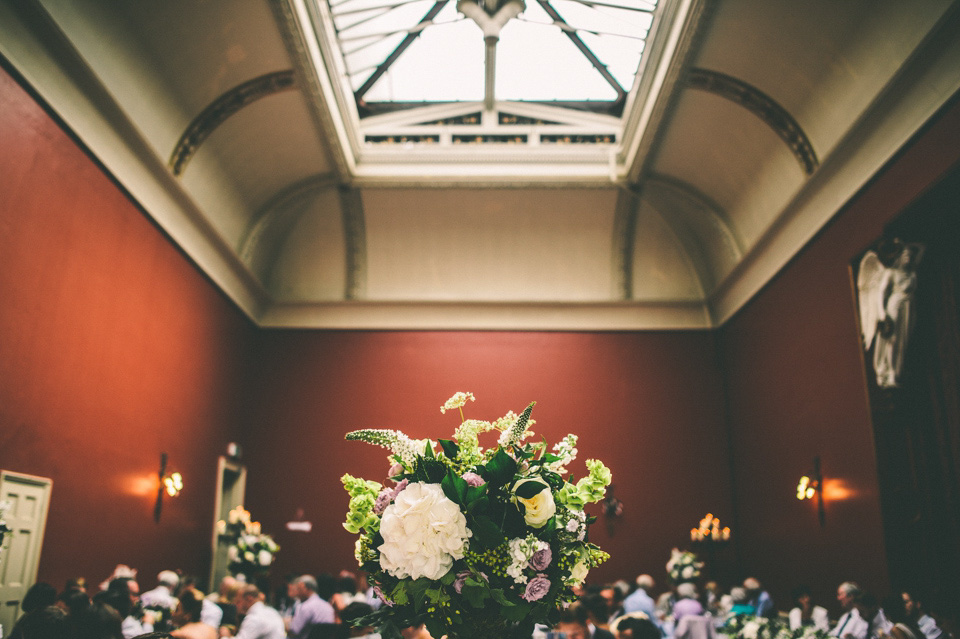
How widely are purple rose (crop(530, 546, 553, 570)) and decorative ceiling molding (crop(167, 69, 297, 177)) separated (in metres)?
7.90

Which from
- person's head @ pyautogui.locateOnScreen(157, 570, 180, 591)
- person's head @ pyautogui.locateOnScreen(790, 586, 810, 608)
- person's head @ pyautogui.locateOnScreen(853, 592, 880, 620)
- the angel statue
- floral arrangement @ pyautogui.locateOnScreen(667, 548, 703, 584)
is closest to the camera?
person's head @ pyautogui.locateOnScreen(853, 592, 880, 620)

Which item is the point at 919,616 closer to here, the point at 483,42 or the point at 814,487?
the point at 814,487

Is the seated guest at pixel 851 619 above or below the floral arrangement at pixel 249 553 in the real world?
below

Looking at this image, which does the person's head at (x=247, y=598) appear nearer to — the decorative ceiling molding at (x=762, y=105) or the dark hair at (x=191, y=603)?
the dark hair at (x=191, y=603)

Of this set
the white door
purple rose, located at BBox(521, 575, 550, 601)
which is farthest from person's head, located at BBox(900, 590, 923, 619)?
the white door

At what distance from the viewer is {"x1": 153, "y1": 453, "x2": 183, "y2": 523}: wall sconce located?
855 centimetres

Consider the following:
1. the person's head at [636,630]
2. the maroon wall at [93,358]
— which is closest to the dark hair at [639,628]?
the person's head at [636,630]

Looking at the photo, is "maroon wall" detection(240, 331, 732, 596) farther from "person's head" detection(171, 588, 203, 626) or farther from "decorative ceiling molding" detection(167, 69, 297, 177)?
"person's head" detection(171, 588, 203, 626)

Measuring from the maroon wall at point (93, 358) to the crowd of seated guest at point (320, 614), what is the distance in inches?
25.5

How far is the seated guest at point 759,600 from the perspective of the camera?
8648 mm

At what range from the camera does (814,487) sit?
28.1ft

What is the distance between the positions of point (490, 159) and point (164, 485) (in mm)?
6369

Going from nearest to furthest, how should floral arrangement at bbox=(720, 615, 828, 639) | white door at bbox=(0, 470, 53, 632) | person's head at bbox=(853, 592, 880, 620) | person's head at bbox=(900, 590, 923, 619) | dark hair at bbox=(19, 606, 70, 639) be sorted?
dark hair at bbox=(19, 606, 70, 639) < floral arrangement at bbox=(720, 615, 828, 639) < white door at bbox=(0, 470, 53, 632) < person's head at bbox=(900, 590, 923, 619) < person's head at bbox=(853, 592, 880, 620)

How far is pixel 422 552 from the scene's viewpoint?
171 centimetres
